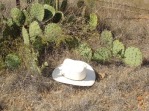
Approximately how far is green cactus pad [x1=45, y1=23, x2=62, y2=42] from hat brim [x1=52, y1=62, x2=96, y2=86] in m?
0.41

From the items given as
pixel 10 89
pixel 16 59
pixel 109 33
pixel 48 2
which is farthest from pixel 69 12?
pixel 10 89

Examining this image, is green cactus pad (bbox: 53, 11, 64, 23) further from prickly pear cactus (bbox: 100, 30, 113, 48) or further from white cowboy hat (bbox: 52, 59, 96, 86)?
white cowboy hat (bbox: 52, 59, 96, 86)

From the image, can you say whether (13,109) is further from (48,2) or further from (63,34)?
(48,2)

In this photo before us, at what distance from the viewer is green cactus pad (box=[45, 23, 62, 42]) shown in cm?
466

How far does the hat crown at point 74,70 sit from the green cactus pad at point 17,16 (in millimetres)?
903

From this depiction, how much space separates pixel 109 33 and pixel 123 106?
3.43 ft

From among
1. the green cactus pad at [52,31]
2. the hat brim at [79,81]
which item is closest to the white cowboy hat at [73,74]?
the hat brim at [79,81]

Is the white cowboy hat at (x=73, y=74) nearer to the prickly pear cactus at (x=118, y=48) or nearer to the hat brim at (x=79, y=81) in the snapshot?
the hat brim at (x=79, y=81)

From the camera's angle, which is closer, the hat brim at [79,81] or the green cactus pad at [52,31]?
the hat brim at [79,81]

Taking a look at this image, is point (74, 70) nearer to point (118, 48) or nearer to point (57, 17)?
point (118, 48)

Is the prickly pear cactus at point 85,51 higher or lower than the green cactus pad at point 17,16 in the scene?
lower

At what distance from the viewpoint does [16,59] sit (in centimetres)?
442

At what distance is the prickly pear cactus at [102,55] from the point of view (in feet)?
15.0

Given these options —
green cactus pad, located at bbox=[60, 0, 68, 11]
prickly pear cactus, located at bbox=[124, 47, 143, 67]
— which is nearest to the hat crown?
prickly pear cactus, located at bbox=[124, 47, 143, 67]
